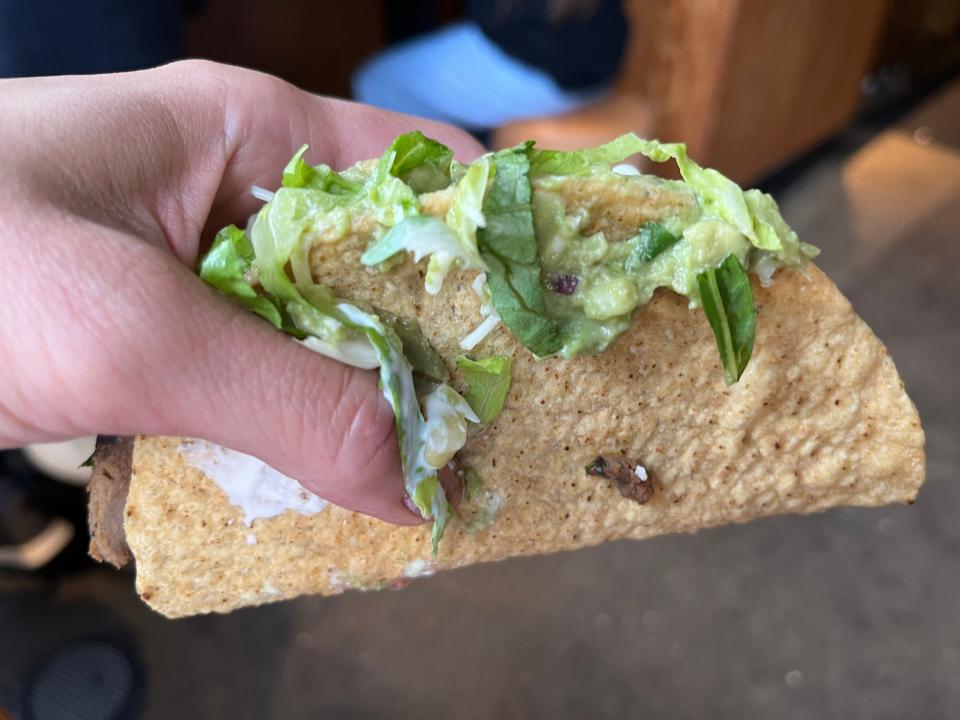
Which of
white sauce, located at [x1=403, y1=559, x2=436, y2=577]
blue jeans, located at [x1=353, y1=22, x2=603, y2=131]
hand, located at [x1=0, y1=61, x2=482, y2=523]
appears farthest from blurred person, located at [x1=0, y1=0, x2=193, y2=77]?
white sauce, located at [x1=403, y1=559, x2=436, y2=577]

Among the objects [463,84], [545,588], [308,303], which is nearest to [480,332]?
[308,303]

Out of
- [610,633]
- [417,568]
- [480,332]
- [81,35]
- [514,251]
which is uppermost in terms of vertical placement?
[514,251]

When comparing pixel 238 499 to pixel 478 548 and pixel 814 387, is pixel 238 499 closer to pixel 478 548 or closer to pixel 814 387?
pixel 478 548

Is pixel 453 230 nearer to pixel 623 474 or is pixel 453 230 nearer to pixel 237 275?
pixel 237 275

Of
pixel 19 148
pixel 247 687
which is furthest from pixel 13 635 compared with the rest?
pixel 19 148

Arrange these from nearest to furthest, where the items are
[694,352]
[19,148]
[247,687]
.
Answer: [19,148] < [694,352] < [247,687]

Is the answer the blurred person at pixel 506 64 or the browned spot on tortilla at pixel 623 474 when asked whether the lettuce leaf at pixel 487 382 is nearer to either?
the browned spot on tortilla at pixel 623 474
